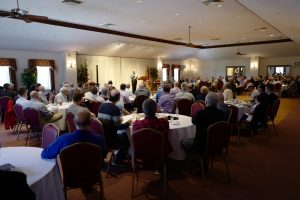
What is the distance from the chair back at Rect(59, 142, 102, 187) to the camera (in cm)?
244

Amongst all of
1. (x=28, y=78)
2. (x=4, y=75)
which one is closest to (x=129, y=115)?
(x=28, y=78)

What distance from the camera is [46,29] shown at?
973 centimetres

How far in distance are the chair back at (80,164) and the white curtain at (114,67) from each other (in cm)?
1203

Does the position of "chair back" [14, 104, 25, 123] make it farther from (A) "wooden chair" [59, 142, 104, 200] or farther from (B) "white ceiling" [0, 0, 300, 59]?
(A) "wooden chair" [59, 142, 104, 200]

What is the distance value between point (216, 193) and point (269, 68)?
19.1 m

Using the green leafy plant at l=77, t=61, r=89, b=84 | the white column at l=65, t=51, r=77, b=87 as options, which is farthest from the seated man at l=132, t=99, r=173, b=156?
the green leafy plant at l=77, t=61, r=89, b=84

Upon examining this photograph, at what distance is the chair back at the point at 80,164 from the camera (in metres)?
2.44

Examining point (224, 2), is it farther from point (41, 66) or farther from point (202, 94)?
point (41, 66)

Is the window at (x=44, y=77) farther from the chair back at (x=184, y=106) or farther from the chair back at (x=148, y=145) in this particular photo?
the chair back at (x=148, y=145)

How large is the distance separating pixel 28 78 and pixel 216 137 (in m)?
9.90

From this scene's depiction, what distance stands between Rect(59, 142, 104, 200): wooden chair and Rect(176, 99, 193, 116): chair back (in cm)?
385

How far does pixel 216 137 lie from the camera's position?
3420 millimetres

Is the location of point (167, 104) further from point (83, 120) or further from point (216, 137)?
point (83, 120)

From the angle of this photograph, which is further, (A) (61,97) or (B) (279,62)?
(B) (279,62)
